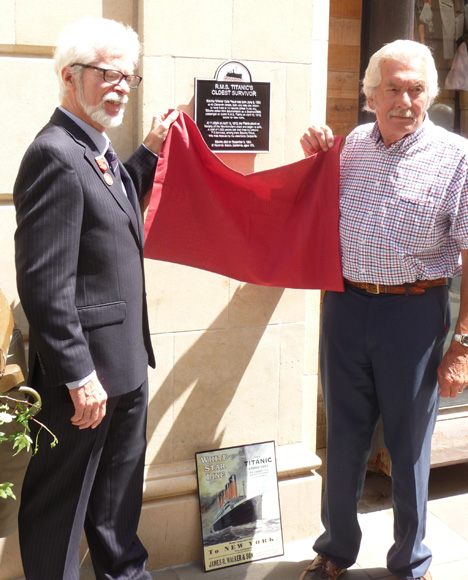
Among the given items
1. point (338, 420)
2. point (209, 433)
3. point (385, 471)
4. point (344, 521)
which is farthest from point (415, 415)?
point (385, 471)

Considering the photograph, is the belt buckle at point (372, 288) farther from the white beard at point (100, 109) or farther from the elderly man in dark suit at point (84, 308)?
the white beard at point (100, 109)

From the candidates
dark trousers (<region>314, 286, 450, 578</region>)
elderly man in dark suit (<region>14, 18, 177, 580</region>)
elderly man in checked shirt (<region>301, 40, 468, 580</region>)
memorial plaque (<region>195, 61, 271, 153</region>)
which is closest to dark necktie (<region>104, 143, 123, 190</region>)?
elderly man in dark suit (<region>14, 18, 177, 580</region>)

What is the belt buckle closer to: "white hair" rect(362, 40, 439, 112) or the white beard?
"white hair" rect(362, 40, 439, 112)

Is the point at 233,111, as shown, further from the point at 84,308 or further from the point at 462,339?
the point at 462,339

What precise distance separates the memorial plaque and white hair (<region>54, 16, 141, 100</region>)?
25.5 inches

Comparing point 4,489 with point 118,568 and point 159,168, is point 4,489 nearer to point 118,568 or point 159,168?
point 118,568

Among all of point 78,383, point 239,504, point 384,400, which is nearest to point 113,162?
point 78,383

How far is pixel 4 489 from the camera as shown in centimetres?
233

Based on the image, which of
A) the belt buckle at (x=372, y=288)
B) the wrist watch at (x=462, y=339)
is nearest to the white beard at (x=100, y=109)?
the belt buckle at (x=372, y=288)

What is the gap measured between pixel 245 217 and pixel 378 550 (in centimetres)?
179

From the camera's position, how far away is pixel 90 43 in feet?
9.19

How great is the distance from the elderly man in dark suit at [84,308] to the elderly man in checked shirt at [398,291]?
874 mm

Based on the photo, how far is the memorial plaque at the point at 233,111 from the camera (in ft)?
11.5

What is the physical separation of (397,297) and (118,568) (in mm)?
1590
